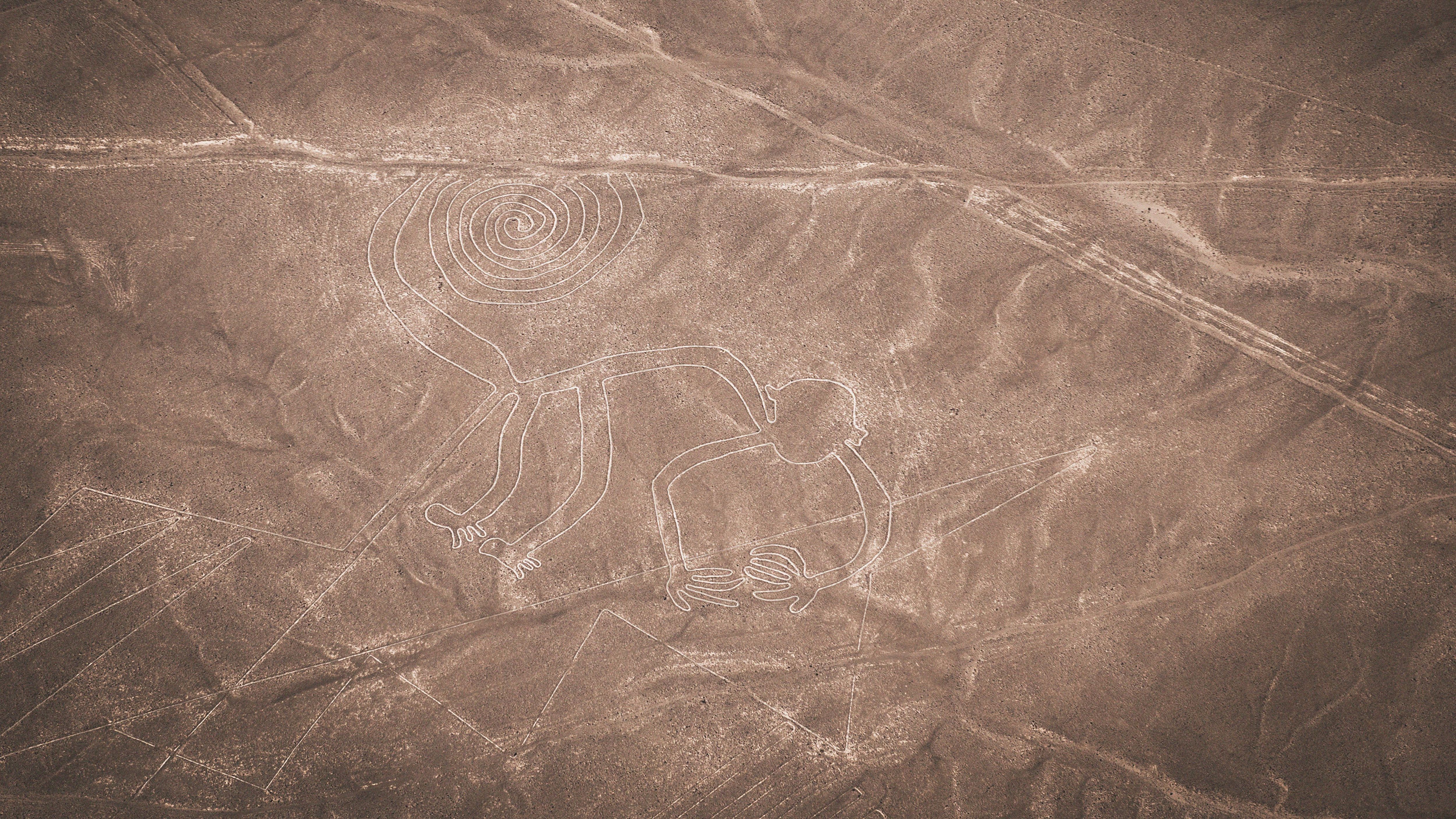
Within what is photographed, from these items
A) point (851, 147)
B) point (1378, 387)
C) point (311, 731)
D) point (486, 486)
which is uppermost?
point (851, 147)

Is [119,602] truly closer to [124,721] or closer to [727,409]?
[124,721]

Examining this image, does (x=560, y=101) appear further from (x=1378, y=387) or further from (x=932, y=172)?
(x=1378, y=387)

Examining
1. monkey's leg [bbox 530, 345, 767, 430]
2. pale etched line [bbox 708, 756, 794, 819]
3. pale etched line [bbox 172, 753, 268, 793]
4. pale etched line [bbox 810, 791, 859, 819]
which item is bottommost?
pale etched line [bbox 810, 791, 859, 819]

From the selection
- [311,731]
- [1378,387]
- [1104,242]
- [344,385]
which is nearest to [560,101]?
[344,385]

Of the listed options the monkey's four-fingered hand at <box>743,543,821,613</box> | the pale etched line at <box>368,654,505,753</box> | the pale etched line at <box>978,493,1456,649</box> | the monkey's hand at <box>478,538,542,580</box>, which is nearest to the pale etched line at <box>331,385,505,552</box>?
the monkey's hand at <box>478,538,542,580</box>

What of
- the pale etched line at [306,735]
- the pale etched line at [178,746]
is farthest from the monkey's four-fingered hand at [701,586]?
the pale etched line at [178,746]

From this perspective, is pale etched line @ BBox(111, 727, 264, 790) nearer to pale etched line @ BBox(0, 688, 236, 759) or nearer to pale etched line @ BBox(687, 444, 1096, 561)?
pale etched line @ BBox(0, 688, 236, 759)

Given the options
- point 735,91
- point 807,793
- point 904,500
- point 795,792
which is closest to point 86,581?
point 795,792

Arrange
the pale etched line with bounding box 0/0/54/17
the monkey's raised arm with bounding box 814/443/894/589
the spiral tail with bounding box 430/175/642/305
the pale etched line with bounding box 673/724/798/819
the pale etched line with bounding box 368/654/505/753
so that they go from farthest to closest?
the pale etched line with bounding box 0/0/54/17 → the spiral tail with bounding box 430/175/642/305 → the monkey's raised arm with bounding box 814/443/894/589 → the pale etched line with bounding box 368/654/505/753 → the pale etched line with bounding box 673/724/798/819
